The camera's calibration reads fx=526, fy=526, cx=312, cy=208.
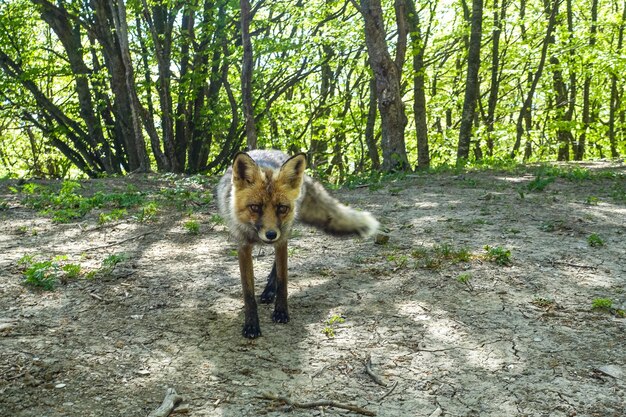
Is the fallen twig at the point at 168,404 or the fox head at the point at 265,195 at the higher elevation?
the fox head at the point at 265,195

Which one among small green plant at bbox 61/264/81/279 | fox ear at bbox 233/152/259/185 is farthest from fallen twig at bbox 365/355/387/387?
small green plant at bbox 61/264/81/279

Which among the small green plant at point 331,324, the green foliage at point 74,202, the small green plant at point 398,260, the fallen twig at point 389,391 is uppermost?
the green foliage at point 74,202

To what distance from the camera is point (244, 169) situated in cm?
448

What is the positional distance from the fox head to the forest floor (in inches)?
37.8

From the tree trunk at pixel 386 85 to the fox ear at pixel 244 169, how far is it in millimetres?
8223

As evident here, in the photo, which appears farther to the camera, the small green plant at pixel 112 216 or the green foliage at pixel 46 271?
the small green plant at pixel 112 216

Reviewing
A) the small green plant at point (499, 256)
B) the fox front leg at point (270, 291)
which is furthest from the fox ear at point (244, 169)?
the small green plant at point (499, 256)

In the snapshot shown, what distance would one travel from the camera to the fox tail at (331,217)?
543 centimetres

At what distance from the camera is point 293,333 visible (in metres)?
4.59

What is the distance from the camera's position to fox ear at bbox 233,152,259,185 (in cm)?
441

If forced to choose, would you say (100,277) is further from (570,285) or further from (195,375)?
(570,285)

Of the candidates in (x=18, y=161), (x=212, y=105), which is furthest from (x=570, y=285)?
(x=18, y=161)

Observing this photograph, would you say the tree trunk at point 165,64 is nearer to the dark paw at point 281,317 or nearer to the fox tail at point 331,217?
the fox tail at point 331,217

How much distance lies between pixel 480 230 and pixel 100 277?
4766 mm
